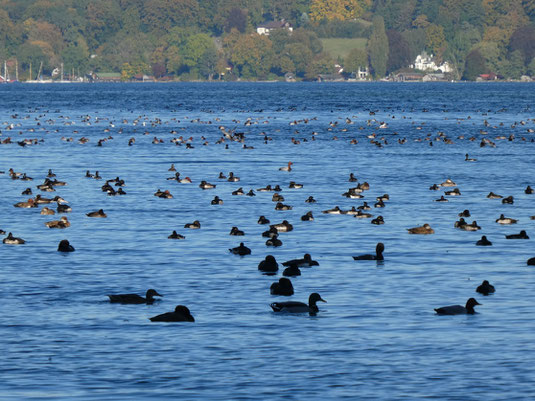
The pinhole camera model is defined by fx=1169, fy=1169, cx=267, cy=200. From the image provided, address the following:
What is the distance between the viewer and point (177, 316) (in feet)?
89.2

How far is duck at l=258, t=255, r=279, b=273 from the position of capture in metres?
33.5

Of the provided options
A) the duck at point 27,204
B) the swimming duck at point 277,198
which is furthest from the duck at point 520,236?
the duck at point 27,204

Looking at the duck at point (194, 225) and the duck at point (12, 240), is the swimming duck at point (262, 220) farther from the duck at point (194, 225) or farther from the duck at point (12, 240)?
the duck at point (12, 240)

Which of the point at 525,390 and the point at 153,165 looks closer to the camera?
the point at 525,390

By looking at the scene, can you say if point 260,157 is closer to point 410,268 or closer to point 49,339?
point 410,268

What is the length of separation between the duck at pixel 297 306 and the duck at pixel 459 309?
2940 mm

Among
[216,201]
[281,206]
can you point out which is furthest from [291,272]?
[216,201]

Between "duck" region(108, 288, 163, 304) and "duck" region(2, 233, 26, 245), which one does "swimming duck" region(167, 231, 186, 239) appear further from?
"duck" region(108, 288, 163, 304)

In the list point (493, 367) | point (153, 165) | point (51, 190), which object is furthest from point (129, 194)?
point (493, 367)

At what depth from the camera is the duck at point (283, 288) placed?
99.9 ft

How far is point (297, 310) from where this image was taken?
28.5 metres

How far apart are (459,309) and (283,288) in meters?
4.77

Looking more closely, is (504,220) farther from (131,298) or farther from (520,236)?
(131,298)

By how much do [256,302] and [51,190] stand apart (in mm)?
26997
